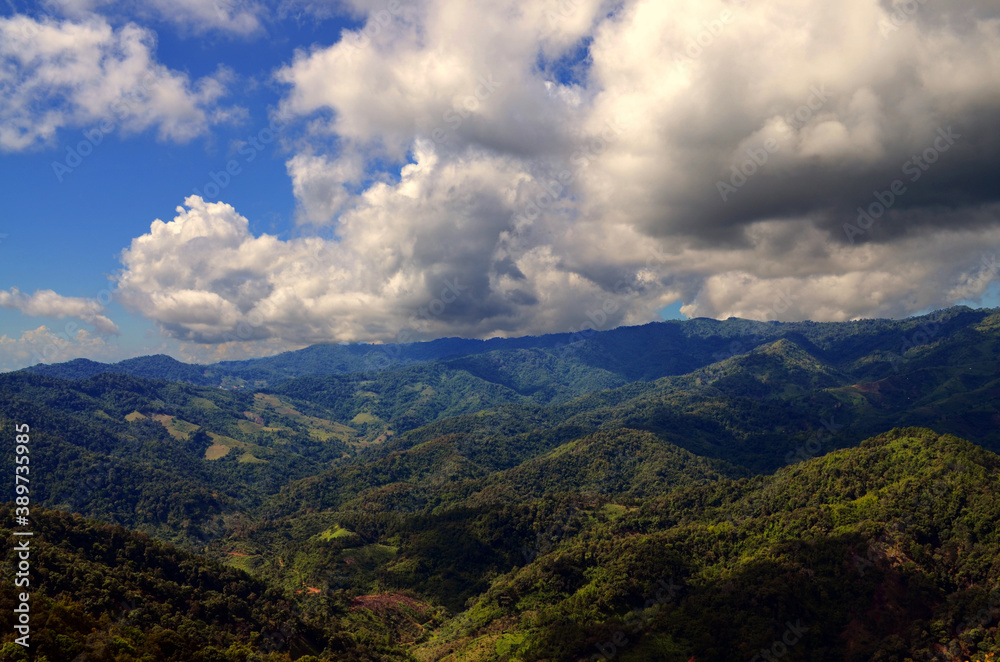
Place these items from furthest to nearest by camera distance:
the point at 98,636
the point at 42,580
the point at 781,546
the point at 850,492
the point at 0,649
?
the point at 850,492
the point at 781,546
the point at 42,580
the point at 98,636
the point at 0,649

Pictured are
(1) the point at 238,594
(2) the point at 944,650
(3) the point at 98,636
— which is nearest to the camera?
(3) the point at 98,636

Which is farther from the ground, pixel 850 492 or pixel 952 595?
pixel 850 492

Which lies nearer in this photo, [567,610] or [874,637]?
[874,637]

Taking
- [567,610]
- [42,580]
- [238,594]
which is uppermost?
[42,580]

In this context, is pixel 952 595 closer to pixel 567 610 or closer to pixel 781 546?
pixel 781 546

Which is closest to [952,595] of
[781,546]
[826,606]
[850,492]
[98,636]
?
[826,606]

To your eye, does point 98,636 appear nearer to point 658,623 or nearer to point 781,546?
point 658,623

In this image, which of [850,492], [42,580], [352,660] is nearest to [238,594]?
[352,660]

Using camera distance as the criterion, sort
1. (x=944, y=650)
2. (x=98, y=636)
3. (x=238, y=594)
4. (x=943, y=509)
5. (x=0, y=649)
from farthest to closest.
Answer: (x=943, y=509), (x=238, y=594), (x=944, y=650), (x=98, y=636), (x=0, y=649)

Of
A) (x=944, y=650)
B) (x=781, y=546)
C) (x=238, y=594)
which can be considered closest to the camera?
(x=944, y=650)
